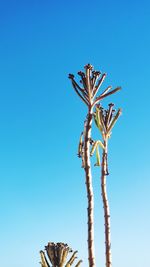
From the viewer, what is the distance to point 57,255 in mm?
13023

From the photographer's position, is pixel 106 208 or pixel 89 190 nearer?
pixel 89 190

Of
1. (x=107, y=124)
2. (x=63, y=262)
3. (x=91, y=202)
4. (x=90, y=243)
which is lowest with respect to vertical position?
(x=63, y=262)

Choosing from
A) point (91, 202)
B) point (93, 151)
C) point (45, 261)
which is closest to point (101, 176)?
point (93, 151)

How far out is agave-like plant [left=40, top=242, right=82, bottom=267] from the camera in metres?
12.9

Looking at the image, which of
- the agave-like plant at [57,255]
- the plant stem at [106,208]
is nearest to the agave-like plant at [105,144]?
the plant stem at [106,208]

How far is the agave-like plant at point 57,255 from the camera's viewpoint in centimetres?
1294

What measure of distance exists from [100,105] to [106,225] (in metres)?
4.16

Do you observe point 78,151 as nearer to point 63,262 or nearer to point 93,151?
point 93,151

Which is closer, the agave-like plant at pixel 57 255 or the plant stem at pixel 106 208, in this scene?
the agave-like plant at pixel 57 255

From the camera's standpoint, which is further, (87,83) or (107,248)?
(107,248)

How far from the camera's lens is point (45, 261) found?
13.2 meters

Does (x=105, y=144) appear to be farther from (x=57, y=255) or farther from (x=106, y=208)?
(x=57, y=255)

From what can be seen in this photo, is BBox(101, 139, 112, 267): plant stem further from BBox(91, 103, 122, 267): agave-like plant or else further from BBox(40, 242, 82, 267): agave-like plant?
BBox(40, 242, 82, 267): agave-like plant

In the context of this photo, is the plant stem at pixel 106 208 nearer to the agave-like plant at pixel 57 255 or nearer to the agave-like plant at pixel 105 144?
the agave-like plant at pixel 105 144
